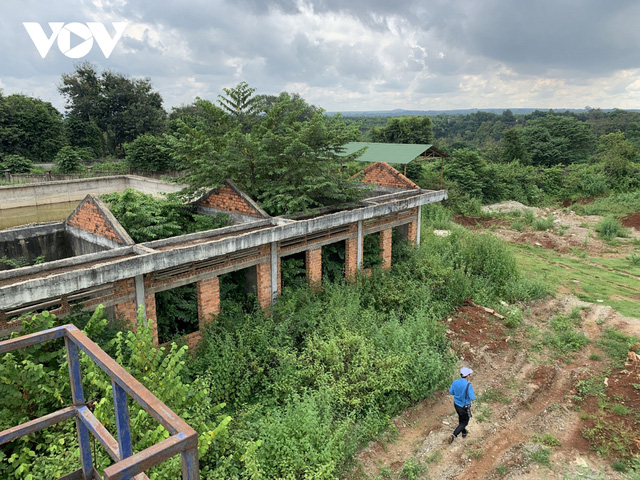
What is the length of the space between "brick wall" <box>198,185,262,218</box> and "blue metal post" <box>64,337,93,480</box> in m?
6.61

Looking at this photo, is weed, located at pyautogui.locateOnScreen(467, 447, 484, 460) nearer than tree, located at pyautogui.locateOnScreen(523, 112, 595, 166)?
Yes

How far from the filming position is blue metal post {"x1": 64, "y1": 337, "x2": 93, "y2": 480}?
3.54m

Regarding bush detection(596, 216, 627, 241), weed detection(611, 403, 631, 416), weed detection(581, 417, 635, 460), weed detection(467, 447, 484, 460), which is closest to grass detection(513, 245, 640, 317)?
bush detection(596, 216, 627, 241)

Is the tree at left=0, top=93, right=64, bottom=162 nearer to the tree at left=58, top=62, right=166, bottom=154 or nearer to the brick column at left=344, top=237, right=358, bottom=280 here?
the tree at left=58, top=62, right=166, bottom=154

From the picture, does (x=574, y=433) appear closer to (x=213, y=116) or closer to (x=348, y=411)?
(x=348, y=411)

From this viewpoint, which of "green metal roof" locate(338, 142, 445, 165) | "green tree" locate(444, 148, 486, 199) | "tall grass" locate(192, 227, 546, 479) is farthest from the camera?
"green tree" locate(444, 148, 486, 199)

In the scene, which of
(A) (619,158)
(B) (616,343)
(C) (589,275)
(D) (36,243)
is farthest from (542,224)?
(D) (36,243)

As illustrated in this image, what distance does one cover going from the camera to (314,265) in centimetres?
1059

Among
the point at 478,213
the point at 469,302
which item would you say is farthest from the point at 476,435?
the point at 478,213

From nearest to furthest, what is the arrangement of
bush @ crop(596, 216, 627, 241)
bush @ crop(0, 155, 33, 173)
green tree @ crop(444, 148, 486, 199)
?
bush @ crop(596, 216, 627, 241)
bush @ crop(0, 155, 33, 173)
green tree @ crop(444, 148, 486, 199)

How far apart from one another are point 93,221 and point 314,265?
4815 mm

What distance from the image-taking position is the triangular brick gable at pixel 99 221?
8.09 metres

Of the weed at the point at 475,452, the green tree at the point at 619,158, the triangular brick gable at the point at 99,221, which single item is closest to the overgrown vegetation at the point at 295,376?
the weed at the point at 475,452

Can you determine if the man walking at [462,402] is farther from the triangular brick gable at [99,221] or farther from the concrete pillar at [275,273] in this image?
the triangular brick gable at [99,221]
